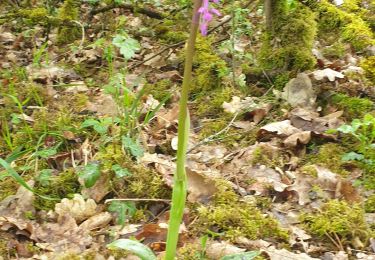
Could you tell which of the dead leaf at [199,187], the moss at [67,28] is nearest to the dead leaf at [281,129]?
the dead leaf at [199,187]

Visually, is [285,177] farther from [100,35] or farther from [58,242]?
[100,35]

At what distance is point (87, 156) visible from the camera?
267cm

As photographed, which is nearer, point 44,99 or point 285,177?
point 285,177

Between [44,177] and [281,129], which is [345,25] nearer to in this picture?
[281,129]

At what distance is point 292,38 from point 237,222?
1.52 meters

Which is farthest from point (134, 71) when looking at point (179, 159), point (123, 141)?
point (179, 159)

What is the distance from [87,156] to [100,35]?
6.75ft

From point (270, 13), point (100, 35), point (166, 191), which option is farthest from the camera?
point (100, 35)

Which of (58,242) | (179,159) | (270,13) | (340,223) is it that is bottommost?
(58,242)

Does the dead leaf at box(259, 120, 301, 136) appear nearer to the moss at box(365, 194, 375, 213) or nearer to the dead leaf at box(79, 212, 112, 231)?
the moss at box(365, 194, 375, 213)

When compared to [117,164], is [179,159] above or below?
above

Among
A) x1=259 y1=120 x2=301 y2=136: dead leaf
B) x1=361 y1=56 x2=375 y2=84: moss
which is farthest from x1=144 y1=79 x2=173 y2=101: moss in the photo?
x1=361 y1=56 x2=375 y2=84: moss

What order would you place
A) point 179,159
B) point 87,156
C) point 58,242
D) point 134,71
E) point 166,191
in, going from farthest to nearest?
point 134,71, point 87,156, point 166,191, point 58,242, point 179,159

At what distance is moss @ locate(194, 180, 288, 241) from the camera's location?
6.99 ft
